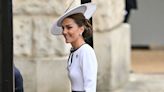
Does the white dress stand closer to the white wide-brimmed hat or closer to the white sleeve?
the white sleeve

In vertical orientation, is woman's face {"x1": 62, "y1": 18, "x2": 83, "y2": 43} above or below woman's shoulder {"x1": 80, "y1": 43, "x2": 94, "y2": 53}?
above

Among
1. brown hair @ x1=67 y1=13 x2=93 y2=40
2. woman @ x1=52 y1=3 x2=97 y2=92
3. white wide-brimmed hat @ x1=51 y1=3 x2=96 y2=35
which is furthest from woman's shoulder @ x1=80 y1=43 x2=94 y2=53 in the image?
white wide-brimmed hat @ x1=51 y1=3 x2=96 y2=35

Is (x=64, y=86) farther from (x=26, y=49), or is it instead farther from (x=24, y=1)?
(x=24, y=1)

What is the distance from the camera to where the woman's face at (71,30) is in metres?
3.89

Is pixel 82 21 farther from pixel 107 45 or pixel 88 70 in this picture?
pixel 107 45

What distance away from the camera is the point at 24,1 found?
260 inches

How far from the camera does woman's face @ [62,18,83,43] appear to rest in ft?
12.8

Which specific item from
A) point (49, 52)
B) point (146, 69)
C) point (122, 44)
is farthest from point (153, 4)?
point (49, 52)

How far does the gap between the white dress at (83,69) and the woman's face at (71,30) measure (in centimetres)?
9

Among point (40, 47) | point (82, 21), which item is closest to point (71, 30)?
point (82, 21)

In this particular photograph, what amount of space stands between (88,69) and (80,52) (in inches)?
5.7

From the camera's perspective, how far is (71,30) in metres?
3.89

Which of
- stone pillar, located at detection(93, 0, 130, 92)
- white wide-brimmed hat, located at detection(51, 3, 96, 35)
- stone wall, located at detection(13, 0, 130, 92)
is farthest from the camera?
stone pillar, located at detection(93, 0, 130, 92)

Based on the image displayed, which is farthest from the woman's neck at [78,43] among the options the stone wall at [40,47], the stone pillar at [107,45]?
the stone pillar at [107,45]
